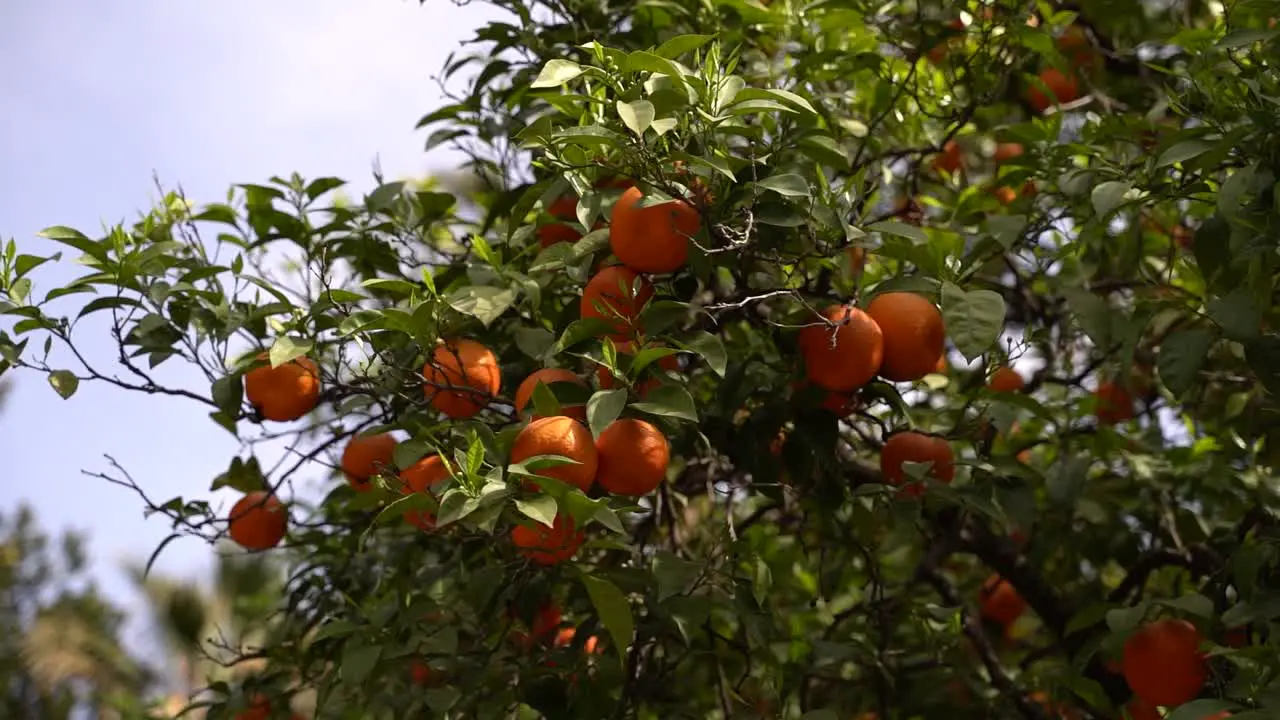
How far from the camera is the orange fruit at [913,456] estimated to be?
1875 millimetres

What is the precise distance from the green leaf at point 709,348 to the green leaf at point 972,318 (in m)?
0.28

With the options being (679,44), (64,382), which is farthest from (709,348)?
(64,382)

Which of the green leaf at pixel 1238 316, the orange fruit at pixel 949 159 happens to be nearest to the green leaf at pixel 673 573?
the green leaf at pixel 1238 316

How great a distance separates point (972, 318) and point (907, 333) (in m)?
0.12

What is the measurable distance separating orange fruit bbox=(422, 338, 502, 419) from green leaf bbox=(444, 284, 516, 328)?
0.06 metres

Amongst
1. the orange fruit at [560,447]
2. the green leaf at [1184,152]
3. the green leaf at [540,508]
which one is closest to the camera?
the green leaf at [540,508]

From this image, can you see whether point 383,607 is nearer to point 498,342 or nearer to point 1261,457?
point 498,342

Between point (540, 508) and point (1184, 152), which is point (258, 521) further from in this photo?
point (1184, 152)

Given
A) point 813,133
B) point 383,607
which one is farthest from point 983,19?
point 383,607

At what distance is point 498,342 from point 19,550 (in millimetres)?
8227

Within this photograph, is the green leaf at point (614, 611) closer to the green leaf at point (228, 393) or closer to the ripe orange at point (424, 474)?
the ripe orange at point (424, 474)

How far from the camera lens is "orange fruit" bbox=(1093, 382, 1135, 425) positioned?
2695 mm

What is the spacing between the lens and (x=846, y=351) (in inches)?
61.7

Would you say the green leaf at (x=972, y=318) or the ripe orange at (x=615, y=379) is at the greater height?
the ripe orange at (x=615, y=379)
